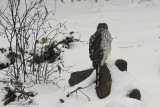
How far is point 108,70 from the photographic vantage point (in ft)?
13.3

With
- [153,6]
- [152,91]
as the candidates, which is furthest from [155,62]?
[153,6]

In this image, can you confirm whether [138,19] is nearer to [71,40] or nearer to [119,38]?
[119,38]

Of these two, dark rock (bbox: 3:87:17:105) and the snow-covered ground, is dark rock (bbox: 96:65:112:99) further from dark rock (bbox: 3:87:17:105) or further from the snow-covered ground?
dark rock (bbox: 3:87:17:105)

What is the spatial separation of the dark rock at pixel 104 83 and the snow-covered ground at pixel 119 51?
7cm

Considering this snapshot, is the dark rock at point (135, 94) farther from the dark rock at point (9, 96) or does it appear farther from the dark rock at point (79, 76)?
the dark rock at point (9, 96)

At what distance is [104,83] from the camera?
3920 millimetres

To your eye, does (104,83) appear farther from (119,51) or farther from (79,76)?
(119,51)

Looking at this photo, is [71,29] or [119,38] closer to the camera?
[119,38]

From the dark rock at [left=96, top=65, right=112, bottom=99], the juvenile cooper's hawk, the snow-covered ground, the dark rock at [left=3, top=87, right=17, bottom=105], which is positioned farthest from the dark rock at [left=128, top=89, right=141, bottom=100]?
the dark rock at [left=3, top=87, right=17, bottom=105]

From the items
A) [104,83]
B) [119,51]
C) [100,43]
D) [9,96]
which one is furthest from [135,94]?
[119,51]

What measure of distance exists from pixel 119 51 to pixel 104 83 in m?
2.09

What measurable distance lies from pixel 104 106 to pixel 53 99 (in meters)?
0.76

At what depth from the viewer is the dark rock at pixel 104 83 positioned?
3.86m

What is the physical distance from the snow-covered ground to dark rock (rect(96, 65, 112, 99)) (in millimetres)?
65
